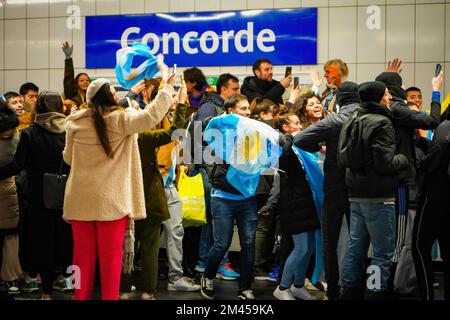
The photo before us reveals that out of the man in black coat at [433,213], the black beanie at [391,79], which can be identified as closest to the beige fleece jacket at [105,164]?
the black beanie at [391,79]

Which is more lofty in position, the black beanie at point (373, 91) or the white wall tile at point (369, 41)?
the white wall tile at point (369, 41)

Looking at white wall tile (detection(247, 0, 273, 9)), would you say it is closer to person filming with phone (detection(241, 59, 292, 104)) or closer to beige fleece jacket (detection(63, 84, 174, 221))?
person filming with phone (detection(241, 59, 292, 104))

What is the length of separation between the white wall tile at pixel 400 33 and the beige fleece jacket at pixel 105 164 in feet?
16.3

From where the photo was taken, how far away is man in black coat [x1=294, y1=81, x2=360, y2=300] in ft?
18.4

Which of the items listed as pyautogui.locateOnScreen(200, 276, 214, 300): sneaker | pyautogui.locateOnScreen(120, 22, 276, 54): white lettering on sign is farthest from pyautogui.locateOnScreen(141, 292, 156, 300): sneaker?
pyautogui.locateOnScreen(120, 22, 276, 54): white lettering on sign

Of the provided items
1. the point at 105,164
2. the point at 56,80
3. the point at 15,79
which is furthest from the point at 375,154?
the point at 15,79

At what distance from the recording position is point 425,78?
29.5ft

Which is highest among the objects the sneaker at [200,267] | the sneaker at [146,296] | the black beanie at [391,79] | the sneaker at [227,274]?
the black beanie at [391,79]

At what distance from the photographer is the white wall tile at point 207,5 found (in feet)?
31.3

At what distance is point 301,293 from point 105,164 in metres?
2.18

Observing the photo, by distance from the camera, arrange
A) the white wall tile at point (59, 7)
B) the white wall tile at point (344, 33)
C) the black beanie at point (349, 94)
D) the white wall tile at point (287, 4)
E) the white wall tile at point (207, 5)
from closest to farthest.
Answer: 1. the black beanie at point (349, 94)
2. the white wall tile at point (344, 33)
3. the white wall tile at point (287, 4)
4. the white wall tile at point (207, 5)
5. the white wall tile at point (59, 7)

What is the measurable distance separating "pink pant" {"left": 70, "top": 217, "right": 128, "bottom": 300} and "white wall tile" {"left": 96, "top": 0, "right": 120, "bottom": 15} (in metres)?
5.56

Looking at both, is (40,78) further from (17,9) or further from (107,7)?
(107,7)

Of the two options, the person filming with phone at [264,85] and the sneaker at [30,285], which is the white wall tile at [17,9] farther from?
the sneaker at [30,285]
